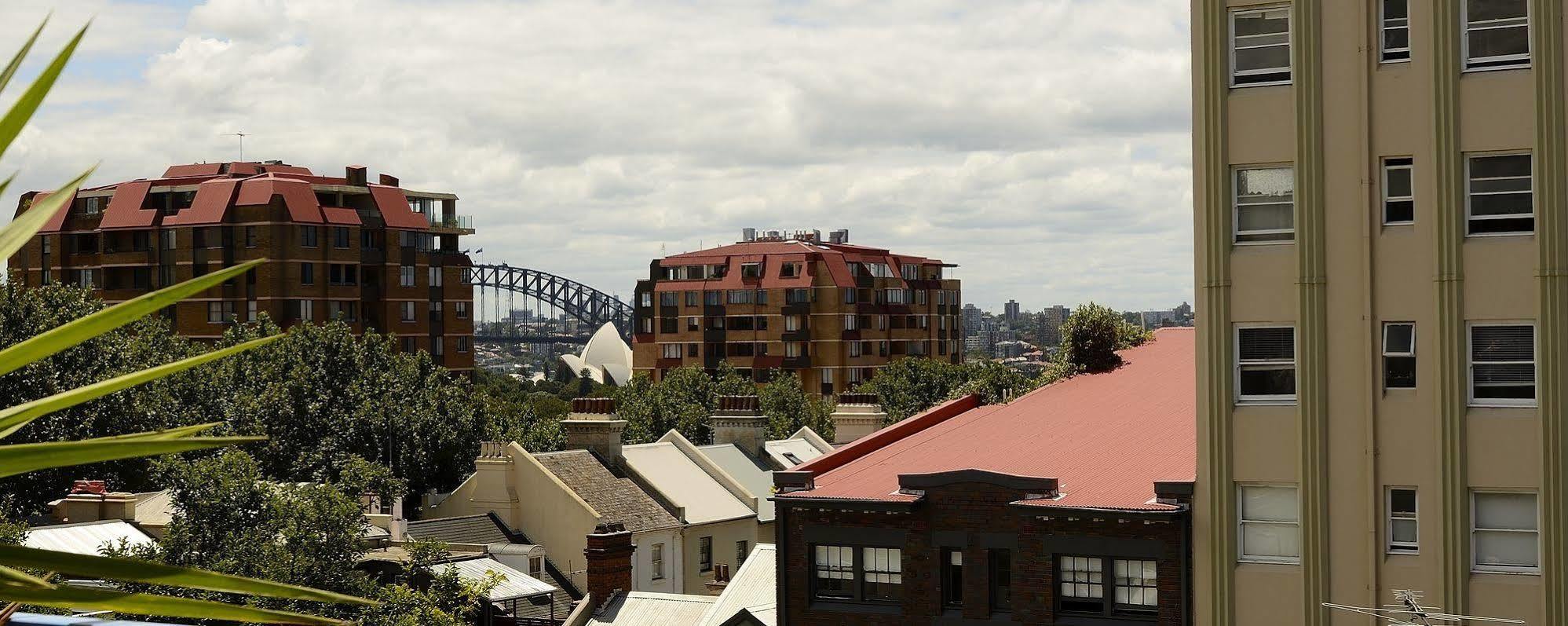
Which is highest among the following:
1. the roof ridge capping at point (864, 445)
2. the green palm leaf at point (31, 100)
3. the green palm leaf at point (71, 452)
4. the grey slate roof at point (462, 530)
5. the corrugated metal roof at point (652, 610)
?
the green palm leaf at point (31, 100)

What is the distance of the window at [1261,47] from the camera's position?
31.2m

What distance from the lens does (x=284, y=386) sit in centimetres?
9056

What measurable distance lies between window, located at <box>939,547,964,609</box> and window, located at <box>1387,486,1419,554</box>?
882cm

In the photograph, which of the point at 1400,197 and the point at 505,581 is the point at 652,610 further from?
the point at 1400,197

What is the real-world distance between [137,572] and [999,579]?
3151 cm

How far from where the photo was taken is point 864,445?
141 ft

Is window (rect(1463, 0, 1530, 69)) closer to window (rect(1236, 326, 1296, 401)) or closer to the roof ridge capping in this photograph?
window (rect(1236, 326, 1296, 401))

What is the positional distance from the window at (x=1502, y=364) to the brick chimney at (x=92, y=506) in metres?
42.2

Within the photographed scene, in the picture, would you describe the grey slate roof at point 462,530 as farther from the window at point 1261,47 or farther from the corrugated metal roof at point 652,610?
the window at point 1261,47

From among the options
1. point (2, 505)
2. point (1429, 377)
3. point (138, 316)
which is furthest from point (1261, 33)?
point (2, 505)

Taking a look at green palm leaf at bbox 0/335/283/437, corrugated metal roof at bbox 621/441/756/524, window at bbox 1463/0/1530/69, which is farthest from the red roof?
green palm leaf at bbox 0/335/283/437

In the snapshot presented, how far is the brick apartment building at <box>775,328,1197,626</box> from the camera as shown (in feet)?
107

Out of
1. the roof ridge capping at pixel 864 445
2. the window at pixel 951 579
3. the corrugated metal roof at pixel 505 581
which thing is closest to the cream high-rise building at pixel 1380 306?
the window at pixel 951 579

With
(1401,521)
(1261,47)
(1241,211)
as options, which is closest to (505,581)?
(1241,211)
